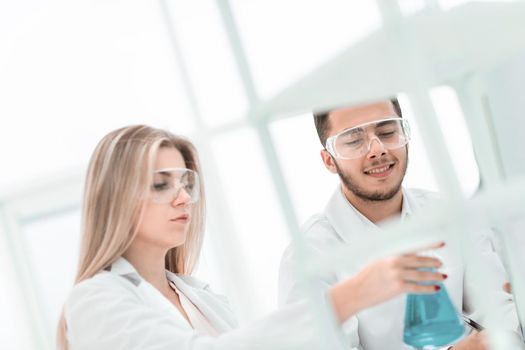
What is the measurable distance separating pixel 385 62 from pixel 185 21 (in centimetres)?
315

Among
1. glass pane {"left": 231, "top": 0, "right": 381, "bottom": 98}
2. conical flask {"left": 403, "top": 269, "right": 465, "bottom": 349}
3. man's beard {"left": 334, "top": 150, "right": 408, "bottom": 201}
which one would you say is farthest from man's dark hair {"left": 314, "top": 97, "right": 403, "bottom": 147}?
glass pane {"left": 231, "top": 0, "right": 381, "bottom": 98}

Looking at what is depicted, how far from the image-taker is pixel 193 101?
12.0ft

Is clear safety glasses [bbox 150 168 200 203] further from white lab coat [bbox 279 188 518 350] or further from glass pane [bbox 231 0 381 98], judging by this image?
glass pane [bbox 231 0 381 98]

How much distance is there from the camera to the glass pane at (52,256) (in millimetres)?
3809

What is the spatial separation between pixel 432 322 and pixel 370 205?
2.61ft

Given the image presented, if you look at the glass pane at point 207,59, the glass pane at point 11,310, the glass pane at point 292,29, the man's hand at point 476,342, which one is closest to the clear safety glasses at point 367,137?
the man's hand at point 476,342

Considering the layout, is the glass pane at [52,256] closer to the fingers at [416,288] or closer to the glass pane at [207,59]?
the glass pane at [207,59]

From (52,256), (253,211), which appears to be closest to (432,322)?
(253,211)

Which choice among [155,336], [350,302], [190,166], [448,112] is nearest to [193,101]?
[448,112]

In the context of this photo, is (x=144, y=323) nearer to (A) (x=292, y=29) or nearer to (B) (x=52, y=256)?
(A) (x=292, y=29)

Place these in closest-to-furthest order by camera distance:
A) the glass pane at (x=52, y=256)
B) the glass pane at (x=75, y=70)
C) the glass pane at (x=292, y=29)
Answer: the glass pane at (x=292, y=29) < the glass pane at (x=75, y=70) < the glass pane at (x=52, y=256)

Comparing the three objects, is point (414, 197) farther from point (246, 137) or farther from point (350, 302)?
point (246, 137)

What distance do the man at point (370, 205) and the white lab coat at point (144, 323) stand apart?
331mm

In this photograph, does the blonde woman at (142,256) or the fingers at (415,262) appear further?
the blonde woman at (142,256)
